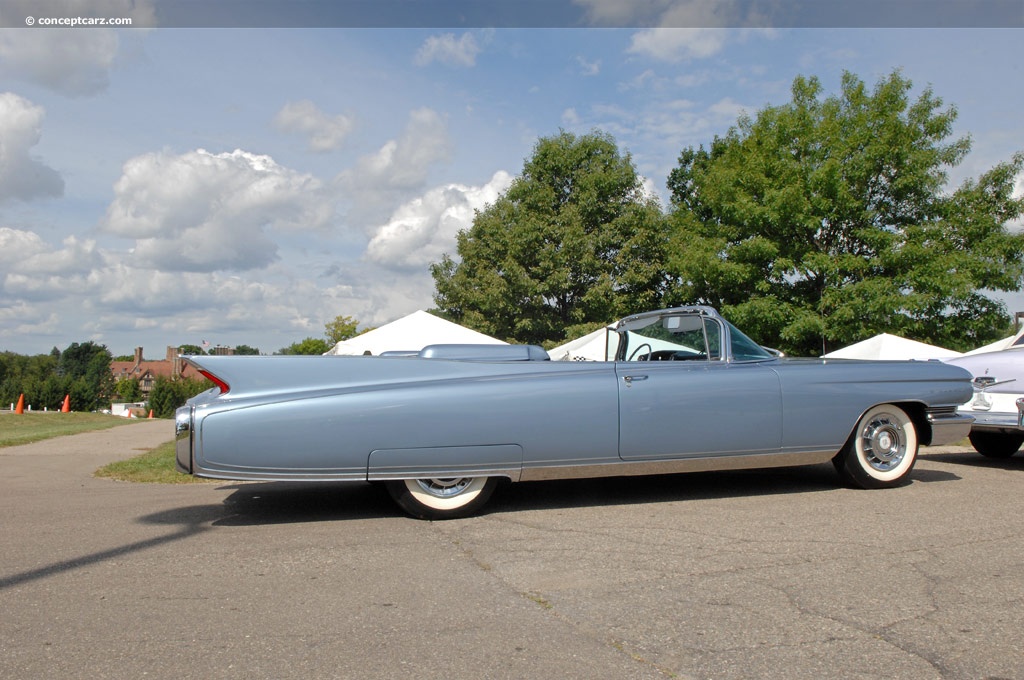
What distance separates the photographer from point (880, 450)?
237 inches

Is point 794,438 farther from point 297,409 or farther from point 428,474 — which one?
point 297,409

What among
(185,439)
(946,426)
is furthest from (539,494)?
(946,426)

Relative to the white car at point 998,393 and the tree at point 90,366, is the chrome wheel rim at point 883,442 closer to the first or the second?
the white car at point 998,393

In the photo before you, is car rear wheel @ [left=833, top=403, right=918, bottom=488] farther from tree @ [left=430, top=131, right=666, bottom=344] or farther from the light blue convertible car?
tree @ [left=430, top=131, right=666, bottom=344]

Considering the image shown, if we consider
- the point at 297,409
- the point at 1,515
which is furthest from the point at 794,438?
the point at 1,515

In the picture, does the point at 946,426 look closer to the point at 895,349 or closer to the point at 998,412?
the point at 998,412

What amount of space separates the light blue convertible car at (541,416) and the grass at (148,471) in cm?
245

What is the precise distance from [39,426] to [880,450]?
1930cm

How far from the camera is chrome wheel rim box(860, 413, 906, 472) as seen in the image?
19.7 ft

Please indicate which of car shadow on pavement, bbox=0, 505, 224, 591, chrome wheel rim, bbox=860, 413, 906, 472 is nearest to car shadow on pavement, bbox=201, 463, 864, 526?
car shadow on pavement, bbox=0, 505, 224, 591

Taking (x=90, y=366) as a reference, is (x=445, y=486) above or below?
below

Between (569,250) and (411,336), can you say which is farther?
(569,250)

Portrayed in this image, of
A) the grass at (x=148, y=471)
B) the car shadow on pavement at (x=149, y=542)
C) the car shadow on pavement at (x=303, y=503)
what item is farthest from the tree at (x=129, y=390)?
the car shadow on pavement at (x=149, y=542)

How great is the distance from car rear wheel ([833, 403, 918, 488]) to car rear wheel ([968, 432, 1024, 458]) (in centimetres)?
264
